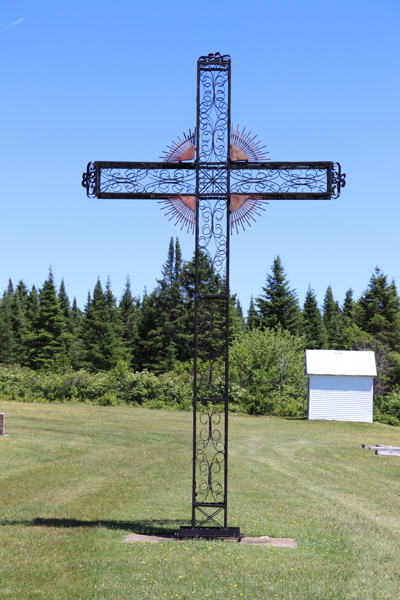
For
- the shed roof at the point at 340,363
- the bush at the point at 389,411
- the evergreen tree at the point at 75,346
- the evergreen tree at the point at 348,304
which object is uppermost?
the evergreen tree at the point at 348,304

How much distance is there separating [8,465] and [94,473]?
2.37 metres

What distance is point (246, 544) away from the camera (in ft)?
29.1

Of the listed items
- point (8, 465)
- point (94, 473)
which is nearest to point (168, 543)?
point (94, 473)

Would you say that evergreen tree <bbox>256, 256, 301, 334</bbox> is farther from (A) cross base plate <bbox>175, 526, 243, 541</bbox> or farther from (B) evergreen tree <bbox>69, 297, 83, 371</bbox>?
(A) cross base plate <bbox>175, 526, 243, 541</bbox>

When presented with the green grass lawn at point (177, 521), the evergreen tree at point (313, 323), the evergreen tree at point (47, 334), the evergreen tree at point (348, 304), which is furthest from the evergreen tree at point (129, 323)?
the green grass lawn at point (177, 521)

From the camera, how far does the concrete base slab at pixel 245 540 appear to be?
354 inches

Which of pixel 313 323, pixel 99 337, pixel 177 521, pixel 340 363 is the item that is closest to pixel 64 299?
pixel 99 337

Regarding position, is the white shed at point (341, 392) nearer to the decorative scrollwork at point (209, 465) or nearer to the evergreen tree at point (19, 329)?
the decorative scrollwork at point (209, 465)

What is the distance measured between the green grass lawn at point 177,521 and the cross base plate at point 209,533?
0.24 meters

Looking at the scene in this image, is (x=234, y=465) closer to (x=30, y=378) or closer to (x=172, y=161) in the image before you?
(x=172, y=161)

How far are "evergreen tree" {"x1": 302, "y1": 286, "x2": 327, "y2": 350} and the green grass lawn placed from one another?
52440mm

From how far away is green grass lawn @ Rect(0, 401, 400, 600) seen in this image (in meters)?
7.10

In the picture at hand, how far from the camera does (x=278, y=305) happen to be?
75.9m

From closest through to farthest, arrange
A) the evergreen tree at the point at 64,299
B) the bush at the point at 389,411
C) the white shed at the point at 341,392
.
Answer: the white shed at the point at 341,392 < the bush at the point at 389,411 < the evergreen tree at the point at 64,299
